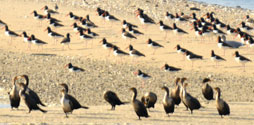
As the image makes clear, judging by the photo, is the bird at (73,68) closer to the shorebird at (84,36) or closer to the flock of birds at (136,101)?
the flock of birds at (136,101)

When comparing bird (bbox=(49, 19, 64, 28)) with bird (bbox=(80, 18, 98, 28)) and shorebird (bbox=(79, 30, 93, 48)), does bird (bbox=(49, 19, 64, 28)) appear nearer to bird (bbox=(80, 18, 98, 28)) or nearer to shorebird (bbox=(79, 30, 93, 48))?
bird (bbox=(80, 18, 98, 28))

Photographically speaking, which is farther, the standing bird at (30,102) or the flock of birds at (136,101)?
the standing bird at (30,102)

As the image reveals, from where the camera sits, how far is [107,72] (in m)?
26.0

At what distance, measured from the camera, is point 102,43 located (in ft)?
113

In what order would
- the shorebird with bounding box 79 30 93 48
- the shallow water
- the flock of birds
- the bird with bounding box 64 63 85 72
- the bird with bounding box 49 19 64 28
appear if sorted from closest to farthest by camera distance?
the flock of birds → the bird with bounding box 64 63 85 72 → the shorebird with bounding box 79 30 93 48 → the bird with bounding box 49 19 64 28 → the shallow water

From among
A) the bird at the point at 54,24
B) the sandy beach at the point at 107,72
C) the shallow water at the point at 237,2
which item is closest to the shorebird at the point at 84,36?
the sandy beach at the point at 107,72

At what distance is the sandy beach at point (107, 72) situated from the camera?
17.1 m

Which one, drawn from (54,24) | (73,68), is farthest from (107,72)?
(54,24)

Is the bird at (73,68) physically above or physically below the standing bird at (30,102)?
above

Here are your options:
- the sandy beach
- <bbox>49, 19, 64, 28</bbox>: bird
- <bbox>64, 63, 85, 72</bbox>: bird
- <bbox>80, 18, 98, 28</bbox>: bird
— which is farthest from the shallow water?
<bbox>64, 63, 85, 72</bbox>: bird

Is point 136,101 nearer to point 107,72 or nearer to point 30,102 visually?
point 30,102

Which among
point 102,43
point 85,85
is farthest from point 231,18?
point 85,85

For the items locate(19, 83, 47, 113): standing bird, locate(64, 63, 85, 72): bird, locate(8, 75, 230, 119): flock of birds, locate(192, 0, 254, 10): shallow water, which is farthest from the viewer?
locate(192, 0, 254, 10): shallow water

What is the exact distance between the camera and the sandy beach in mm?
17094
